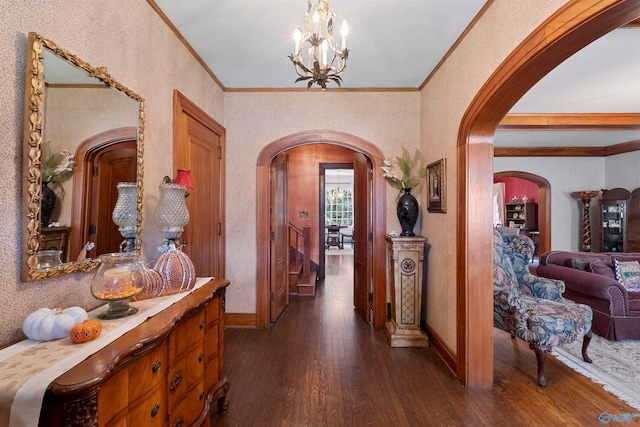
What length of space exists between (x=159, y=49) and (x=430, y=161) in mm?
2872

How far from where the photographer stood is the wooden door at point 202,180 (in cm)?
270

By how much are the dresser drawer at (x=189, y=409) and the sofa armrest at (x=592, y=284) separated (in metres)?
4.30

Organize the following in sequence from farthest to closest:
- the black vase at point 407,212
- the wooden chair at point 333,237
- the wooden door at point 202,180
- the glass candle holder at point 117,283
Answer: the wooden chair at point 333,237
the black vase at point 407,212
the wooden door at point 202,180
the glass candle holder at point 117,283

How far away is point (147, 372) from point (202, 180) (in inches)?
88.8

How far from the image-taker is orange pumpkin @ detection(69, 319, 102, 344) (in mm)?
1137

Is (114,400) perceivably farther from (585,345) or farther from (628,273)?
(628,273)

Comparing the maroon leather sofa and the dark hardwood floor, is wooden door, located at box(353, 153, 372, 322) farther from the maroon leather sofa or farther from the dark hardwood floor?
the maroon leather sofa

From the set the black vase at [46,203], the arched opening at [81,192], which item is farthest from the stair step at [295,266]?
the black vase at [46,203]

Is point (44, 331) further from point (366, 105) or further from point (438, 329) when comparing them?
point (366, 105)

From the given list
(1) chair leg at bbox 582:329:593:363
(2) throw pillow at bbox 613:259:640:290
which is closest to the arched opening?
(1) chair leg at bbox 582:329:593:363

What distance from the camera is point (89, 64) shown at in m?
1.60

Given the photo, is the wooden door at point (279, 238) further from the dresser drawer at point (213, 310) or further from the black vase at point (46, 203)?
the black vase at point (46, 203)

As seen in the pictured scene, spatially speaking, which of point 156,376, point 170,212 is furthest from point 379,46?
point 156,376

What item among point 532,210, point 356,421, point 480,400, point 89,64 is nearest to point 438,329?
point 480,400
